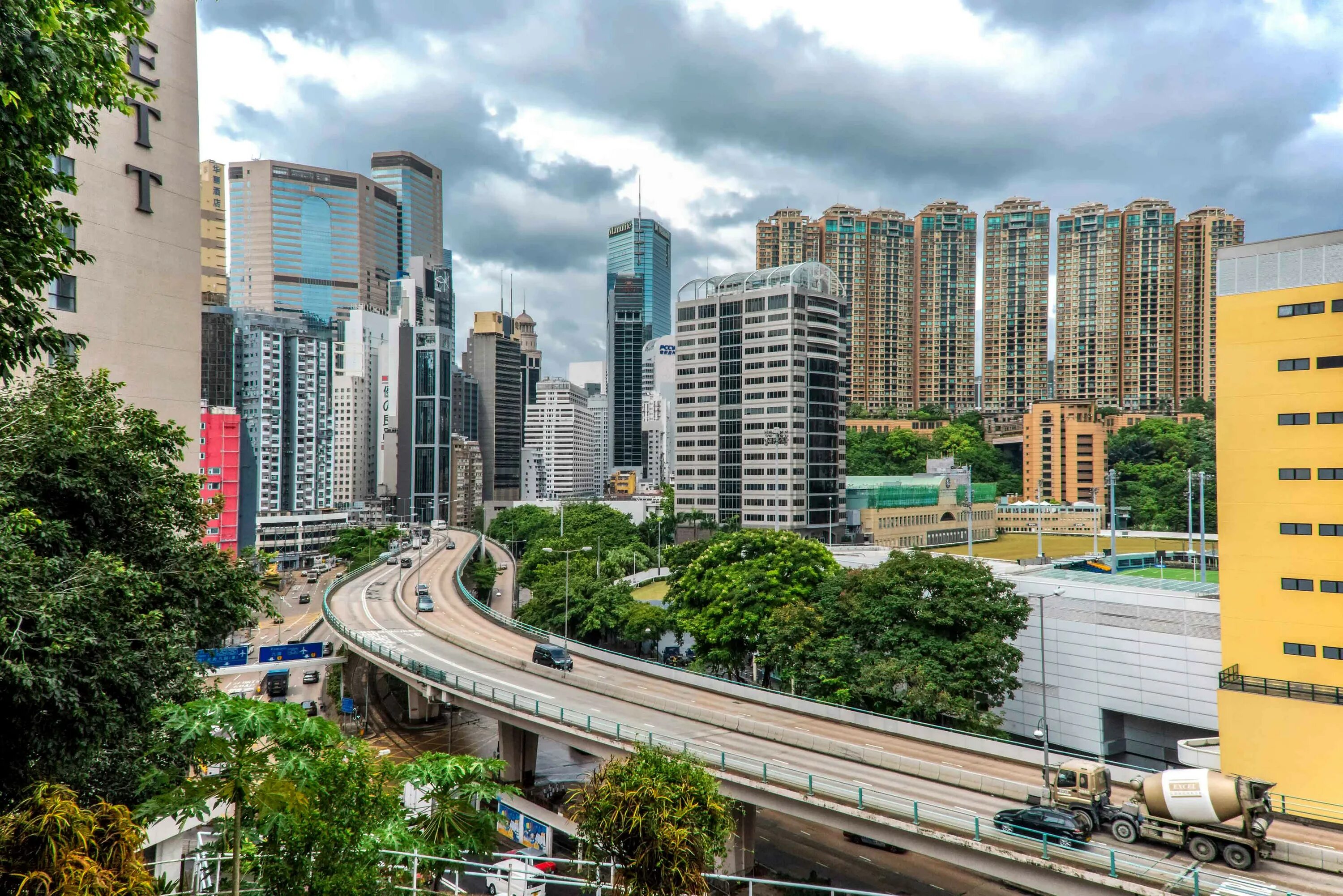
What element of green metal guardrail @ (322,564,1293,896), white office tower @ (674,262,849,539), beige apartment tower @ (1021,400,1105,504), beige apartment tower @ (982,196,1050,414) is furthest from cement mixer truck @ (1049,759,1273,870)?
beige apartment tower @ (982,196,1050,414)

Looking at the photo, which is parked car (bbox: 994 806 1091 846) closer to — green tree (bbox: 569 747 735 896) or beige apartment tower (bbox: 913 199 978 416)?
green tree (bbox: 569 747 735 896)

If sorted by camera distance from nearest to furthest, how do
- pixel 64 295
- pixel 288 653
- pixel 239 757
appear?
1. pixel 239 757
2. pixel 64 295
3. pixel 288 653

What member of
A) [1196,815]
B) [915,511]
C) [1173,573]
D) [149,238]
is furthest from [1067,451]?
[149,238]

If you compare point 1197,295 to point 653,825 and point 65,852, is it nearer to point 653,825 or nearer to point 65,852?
point 653,825

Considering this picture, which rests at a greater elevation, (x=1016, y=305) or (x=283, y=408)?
(x=1016, y=305)

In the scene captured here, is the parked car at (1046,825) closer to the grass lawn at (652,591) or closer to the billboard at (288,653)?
the billboard at (288,653)

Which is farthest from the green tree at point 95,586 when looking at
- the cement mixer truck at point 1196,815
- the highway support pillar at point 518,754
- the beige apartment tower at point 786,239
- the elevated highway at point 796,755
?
the beige apartment tower at point 786,239
